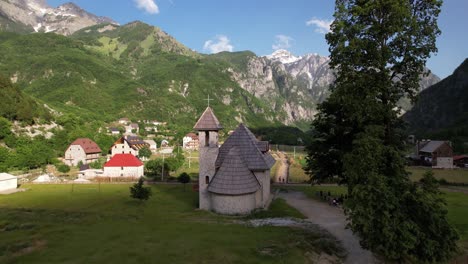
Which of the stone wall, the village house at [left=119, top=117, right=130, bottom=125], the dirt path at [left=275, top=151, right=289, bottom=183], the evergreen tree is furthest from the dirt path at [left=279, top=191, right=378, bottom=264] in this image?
the village house at [left=119, top=117, right=130, bottom=125]

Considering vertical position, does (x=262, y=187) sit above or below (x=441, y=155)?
below

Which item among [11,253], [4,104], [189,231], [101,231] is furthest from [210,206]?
[4,104]

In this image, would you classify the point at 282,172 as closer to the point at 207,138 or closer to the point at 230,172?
the point at 207,138

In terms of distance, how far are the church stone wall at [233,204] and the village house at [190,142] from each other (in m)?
120

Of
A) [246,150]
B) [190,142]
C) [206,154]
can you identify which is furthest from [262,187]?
[190,142]

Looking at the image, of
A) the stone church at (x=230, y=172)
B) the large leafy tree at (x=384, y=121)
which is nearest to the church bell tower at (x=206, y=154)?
the stone church at (x=230, y=172)

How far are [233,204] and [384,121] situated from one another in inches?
642

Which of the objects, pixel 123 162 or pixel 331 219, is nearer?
pixel 331 219

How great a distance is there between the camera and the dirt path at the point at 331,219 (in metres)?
19.4

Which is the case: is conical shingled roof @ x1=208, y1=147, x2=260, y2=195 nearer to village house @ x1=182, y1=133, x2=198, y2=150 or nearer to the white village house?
the white village house

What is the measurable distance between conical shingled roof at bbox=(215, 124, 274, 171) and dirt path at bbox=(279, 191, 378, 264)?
6.87 m

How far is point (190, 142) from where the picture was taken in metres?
154

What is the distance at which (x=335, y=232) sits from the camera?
2336 centimetres

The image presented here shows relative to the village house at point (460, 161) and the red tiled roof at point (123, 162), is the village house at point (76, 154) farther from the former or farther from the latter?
the village house at point (460, 161)
